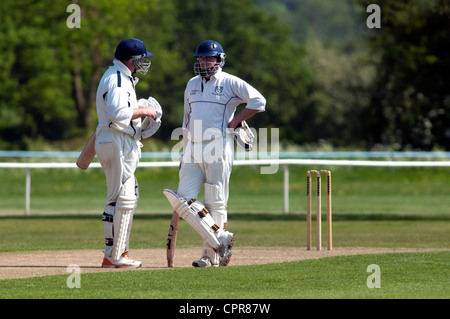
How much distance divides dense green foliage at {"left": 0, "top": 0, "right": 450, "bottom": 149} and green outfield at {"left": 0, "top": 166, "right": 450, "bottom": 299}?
190cm

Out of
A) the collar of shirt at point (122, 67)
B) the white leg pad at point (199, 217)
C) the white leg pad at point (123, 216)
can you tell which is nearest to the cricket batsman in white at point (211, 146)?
the white leg pad at point (199, 217)

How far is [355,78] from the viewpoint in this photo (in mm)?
64812

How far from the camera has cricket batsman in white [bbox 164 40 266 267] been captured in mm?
9055

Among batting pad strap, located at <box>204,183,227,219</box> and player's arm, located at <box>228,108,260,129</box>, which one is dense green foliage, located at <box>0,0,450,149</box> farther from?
batting pad strap, located at <box>204,183,227,219</box>

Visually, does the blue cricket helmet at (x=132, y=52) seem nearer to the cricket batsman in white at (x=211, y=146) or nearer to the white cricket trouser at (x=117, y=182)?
the cricket batsman in white at (x=211, y=146)

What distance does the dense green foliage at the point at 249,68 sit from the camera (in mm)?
19281

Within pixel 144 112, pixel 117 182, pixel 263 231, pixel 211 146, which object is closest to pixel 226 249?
pixel 211 146

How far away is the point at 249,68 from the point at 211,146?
60133 mm

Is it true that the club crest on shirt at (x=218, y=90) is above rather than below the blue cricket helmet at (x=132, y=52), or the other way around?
below

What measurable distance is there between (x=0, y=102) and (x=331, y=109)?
→ 2550cm

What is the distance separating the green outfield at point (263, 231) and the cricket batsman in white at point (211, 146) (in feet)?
1.23

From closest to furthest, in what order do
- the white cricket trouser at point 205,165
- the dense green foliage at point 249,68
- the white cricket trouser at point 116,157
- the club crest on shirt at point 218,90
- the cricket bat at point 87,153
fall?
the white cricket trouser at point 116,157, the white cricket trouser at point 205,165, the club crest on shirt at point 218,90, the cricket bat at point 87,153, the dense green foliage at point 249,68

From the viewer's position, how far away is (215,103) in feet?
30.1

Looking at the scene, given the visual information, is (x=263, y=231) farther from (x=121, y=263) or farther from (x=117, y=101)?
(x=117, y=101)
